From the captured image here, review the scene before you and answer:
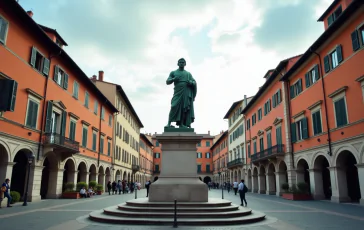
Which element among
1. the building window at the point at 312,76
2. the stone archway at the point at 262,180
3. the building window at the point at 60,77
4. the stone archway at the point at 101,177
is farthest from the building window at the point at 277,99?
the stone archway at the point at 101,177

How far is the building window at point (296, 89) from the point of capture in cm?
2507

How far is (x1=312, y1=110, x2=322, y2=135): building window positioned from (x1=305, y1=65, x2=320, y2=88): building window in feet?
8.24

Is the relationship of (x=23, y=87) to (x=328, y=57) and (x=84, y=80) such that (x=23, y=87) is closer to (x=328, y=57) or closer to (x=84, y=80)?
(x=84, y=80)

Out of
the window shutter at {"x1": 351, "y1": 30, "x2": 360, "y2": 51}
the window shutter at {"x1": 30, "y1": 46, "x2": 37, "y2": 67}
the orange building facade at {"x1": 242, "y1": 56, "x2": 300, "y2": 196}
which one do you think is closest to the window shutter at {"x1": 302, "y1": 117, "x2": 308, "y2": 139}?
the orange building facade at {"x1": 242, "y1": 56, "x2": 300, "y2": 196}

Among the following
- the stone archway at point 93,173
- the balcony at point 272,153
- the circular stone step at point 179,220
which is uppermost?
the balcony at point 272,153

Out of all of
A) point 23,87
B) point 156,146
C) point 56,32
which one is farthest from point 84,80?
point 156,146

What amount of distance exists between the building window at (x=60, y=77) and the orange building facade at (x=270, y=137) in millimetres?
19055

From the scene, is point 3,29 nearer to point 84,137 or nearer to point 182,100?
point 182,100

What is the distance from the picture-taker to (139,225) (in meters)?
8.96

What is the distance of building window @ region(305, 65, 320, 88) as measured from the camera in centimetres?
2188

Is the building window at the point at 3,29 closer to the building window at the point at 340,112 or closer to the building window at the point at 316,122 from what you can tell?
the building window at the point at 340,112

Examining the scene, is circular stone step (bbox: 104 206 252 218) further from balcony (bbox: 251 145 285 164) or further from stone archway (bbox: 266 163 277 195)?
stone archway (bbox: 266 163 277 195)

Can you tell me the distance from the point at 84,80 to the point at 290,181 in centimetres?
2100

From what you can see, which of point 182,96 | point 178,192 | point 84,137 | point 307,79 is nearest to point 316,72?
point 307,79
